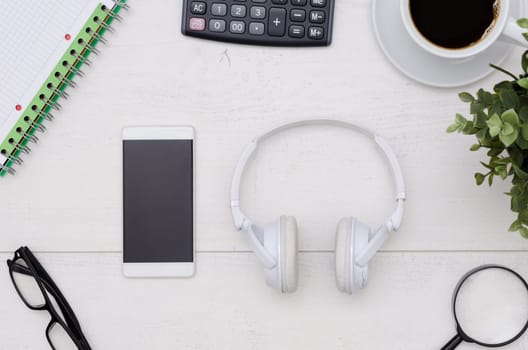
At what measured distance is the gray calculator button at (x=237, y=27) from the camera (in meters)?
0.64

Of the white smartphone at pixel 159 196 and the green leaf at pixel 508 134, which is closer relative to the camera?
the green leaf at pixel 508 134

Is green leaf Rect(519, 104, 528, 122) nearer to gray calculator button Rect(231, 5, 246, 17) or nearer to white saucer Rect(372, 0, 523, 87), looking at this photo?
white saucer Rect(372, 0, 523, 87)

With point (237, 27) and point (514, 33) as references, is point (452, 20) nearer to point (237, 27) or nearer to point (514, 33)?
point (514, 33)

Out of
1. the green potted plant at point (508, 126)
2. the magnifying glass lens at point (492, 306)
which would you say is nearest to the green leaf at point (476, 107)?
the green potted plant at point (508, 126)

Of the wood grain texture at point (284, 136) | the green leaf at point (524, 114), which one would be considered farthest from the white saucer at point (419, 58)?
the green leaf at point (524, 114)

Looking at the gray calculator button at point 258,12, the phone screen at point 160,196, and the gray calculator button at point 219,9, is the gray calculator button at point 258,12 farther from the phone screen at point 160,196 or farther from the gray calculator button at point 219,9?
the phone screen at point 160,196

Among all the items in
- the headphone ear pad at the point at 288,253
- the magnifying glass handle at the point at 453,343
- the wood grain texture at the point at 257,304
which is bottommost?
the magnifying glass handle at the point at 453,343

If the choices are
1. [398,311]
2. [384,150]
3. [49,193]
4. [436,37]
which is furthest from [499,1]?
[49,193]

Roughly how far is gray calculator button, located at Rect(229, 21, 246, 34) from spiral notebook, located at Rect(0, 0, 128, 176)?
0.38 ft

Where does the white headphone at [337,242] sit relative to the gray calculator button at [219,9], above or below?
below

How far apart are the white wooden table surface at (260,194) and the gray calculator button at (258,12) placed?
37 mm

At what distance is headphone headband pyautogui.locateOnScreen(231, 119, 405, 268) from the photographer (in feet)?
1.98

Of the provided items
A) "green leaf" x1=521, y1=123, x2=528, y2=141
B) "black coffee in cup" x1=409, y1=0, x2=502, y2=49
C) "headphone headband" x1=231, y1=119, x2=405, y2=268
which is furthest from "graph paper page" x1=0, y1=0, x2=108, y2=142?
"green leaf" x1=521, y1=123, x2=528, y2=141

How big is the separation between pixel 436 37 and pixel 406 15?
0.04 metres
